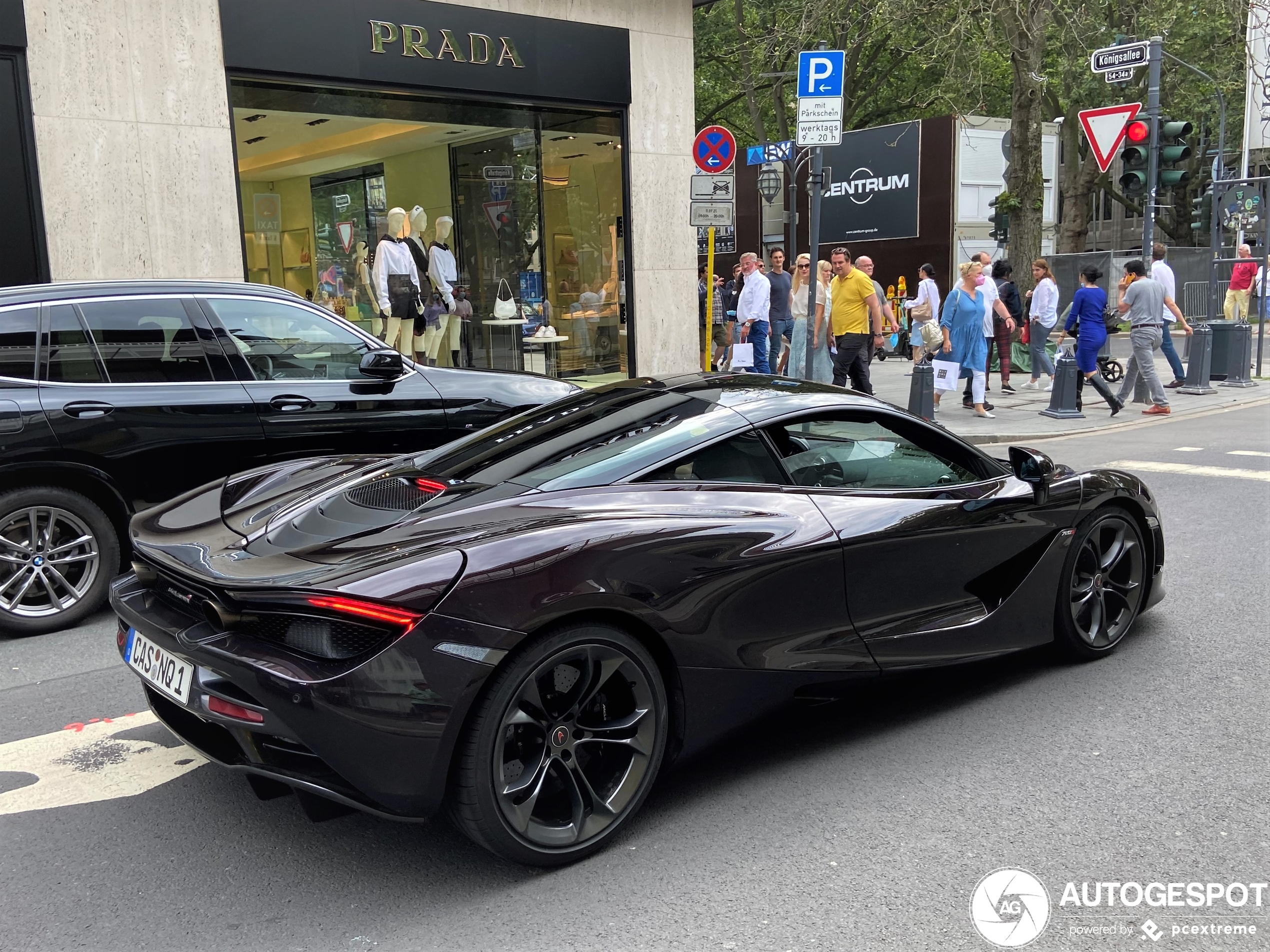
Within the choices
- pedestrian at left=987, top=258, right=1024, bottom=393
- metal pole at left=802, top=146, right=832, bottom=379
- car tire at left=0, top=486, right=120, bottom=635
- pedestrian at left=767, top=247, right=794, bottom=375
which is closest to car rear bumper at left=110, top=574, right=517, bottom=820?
car tire at left=0, top=486, right=120, bottom=635

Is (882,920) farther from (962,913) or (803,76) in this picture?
(803,76)

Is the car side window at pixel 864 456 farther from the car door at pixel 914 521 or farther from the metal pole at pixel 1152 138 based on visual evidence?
the metal pole at pixel 1152 138

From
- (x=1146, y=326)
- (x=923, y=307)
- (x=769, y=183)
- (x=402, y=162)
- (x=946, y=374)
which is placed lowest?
(x=946, y=374)

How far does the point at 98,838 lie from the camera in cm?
A: 333

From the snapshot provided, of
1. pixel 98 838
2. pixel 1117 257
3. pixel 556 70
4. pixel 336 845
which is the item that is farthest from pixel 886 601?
pixel 1117 257

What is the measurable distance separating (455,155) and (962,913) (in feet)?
41.3

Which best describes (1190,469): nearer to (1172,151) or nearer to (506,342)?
(1172,151)

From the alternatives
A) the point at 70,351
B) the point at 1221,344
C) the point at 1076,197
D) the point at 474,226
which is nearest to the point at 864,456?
the point at 70,351

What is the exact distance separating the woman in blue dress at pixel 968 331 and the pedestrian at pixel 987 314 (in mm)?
72

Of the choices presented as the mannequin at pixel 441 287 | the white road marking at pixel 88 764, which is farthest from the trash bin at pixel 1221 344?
the white road marking at pixel 88 764

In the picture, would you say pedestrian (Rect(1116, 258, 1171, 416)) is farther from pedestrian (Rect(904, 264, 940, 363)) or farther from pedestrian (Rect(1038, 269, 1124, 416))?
pedestrian (Rect(904, 264, 940, 363))

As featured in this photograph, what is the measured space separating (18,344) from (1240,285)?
883 inches

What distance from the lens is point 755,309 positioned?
14.6m

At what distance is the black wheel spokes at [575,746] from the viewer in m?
3.02
